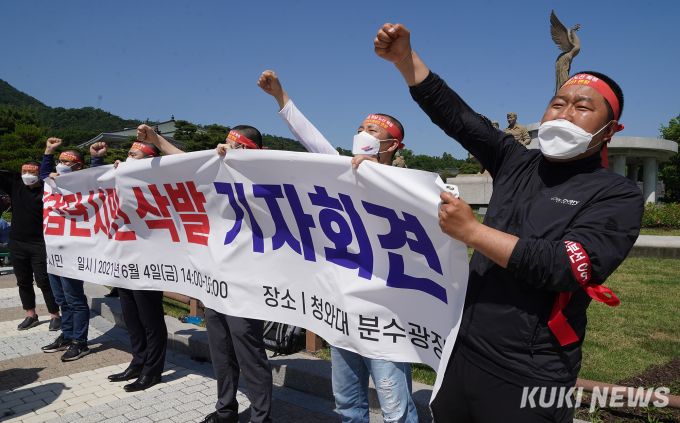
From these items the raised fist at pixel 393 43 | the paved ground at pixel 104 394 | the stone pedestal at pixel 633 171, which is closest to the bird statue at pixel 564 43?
the paved ground at pixel 104 394

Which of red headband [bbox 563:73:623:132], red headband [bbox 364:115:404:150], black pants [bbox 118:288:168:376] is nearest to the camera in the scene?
red headband [bbox 563:73:623:132]

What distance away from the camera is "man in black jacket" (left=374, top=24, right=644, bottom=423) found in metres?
1.47

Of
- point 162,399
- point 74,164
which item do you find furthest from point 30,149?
point 162,399

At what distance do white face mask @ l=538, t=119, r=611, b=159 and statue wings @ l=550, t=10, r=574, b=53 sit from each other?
17.0 m

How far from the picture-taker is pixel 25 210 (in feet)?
18.7

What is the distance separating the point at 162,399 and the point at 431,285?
10.2 feet

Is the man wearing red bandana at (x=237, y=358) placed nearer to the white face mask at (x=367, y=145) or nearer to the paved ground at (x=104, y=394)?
the paved ground at (x=104, y=394)

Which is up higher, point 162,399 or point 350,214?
point 350,214

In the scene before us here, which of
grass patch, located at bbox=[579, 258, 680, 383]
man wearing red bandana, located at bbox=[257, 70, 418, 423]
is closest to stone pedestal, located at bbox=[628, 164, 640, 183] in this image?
grass patch, located at bbox=[579, 258, 680, 383]

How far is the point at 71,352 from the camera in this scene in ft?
17.2

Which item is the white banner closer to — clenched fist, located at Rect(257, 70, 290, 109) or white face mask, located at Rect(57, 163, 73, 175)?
clenched fist, located at Rect(257, 70, 290, 109)

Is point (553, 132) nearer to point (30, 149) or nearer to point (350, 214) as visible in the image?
point (350, 214)

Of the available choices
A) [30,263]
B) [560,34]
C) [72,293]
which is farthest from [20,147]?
[560,34]

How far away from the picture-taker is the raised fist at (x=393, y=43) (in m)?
1.81
